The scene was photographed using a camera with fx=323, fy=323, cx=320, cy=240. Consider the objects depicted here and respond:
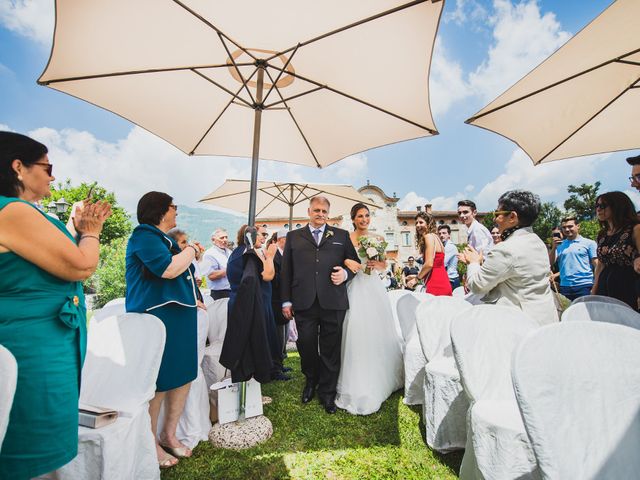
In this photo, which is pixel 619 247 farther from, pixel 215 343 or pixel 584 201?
pixel 584 201

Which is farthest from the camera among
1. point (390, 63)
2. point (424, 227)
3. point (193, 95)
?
point (424, 227)

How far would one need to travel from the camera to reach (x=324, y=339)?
364 cm

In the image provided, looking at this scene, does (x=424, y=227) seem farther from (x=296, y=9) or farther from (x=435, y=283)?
(x=296, y=9)

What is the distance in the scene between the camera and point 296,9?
7.88ft

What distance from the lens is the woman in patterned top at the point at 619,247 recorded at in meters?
3.02

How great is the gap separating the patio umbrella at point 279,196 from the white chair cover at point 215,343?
4.80m

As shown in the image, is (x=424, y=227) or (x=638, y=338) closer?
(x=638, y=338)

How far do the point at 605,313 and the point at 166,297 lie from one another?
339 cm

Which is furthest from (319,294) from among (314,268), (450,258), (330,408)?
(450,258)

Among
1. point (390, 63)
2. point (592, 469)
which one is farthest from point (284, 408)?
point (390, 63)

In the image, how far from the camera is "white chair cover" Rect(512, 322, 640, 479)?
1.29m

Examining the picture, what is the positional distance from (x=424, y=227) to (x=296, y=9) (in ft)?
→ 10.2

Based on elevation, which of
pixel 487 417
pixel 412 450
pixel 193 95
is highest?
pixel 193 95

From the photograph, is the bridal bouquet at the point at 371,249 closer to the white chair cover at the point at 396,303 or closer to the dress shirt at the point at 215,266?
the white chair cover at the point at 396,303
